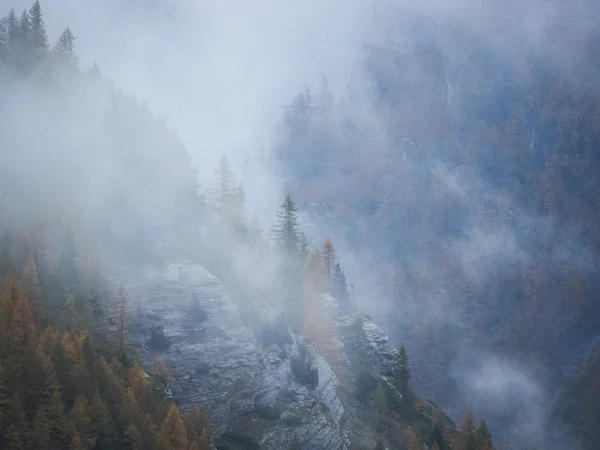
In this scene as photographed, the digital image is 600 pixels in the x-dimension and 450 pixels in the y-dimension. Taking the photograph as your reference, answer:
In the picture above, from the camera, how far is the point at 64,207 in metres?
66.4

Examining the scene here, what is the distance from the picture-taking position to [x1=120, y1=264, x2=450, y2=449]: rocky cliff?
186ft

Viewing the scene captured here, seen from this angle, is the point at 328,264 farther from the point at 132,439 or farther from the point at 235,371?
the point at 132,439

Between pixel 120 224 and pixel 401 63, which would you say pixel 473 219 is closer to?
pixel 401 63

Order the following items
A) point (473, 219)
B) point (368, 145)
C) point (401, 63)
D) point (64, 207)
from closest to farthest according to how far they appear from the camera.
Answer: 1. point (64, 207)
2. point (473, 219)
3. point (368, 145)
4. point (401, 63)

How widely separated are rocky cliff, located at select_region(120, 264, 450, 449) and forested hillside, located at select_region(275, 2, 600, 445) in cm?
6189

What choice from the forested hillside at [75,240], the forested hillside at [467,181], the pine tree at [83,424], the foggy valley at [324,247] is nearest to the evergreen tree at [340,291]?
the foggy valley at [324,247]

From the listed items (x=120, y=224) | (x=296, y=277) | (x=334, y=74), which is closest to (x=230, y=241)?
(x=296, y=277)

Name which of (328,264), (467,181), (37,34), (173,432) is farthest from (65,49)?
(467,181)

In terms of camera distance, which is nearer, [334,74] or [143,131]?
[143,131]

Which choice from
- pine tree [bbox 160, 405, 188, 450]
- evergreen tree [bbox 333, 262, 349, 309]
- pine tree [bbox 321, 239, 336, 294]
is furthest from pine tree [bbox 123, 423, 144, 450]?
evergreen tree [bbox 333, 262, 349, 309]

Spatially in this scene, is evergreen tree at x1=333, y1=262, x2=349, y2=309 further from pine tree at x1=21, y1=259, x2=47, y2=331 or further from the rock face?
pine tree at x1=21, y1=259, x2=47, y2=331

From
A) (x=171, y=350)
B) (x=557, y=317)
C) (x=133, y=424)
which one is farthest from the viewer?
(x=557, y=317)

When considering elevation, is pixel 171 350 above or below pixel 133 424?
above

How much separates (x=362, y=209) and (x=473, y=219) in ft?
113
